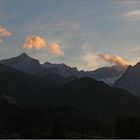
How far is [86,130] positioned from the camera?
655 feet

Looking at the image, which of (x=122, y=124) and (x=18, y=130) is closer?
(x=122, y=124)

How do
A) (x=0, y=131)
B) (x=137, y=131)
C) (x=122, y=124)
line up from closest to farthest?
(x=137, y=131) < (x=122, y=124) < (x=0, y=131)

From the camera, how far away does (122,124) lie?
85.7 m

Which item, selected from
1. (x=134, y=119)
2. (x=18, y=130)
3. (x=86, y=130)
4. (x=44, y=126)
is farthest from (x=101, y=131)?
(x=134, y=119)

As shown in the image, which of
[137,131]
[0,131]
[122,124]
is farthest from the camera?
[0,131]

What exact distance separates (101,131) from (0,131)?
50452mm

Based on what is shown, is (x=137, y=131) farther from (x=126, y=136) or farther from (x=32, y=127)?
(x=32, y=127)

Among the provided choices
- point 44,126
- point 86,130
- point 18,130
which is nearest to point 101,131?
point 86,130

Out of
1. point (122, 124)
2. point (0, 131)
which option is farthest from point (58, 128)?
point (0, 131)

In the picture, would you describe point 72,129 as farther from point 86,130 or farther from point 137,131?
point 137,131

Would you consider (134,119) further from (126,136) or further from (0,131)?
(0,131)

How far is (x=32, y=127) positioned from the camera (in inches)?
7776

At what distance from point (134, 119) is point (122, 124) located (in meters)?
4.79

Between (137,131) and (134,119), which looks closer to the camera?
(137,131)
